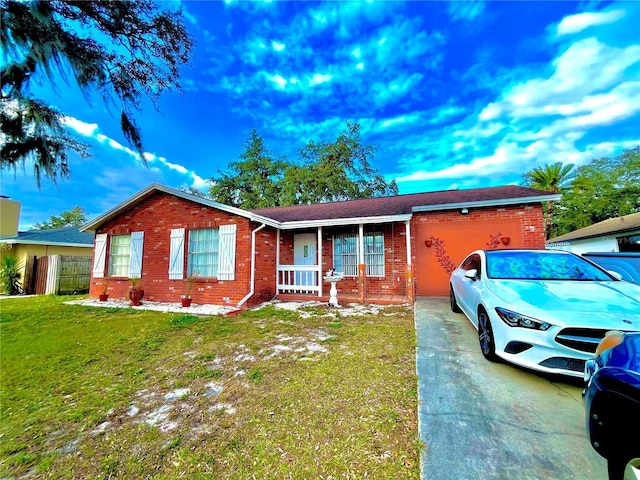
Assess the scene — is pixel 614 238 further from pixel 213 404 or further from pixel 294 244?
pixel 213 404

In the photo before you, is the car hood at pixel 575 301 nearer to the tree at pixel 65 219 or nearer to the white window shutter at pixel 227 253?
the white window shutter at pixel 227 253

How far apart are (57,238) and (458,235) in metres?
20.0

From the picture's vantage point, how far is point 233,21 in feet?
23.0

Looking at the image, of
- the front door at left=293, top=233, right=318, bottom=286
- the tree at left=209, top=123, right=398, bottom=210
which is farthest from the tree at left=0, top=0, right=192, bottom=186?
the tree at left=209, top=123, right=398, bottom=210

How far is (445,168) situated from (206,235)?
674 inches

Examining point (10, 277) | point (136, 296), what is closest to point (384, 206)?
point (136, 296)

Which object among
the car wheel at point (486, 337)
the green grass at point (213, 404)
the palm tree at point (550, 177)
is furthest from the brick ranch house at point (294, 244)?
the palm tree at point (550, 177)

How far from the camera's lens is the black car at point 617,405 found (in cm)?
118

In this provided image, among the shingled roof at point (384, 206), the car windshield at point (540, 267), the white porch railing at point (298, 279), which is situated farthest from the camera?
the white porch railing at point (298, 279)

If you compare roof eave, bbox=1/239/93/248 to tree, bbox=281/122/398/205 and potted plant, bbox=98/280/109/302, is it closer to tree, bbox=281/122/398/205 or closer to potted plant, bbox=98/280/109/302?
potted plant, bbox=98/280/109/302

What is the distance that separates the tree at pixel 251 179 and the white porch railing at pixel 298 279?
16.1 metres

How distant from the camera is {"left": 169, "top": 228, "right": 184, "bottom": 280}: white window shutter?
29.3ft

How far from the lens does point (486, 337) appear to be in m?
3.45

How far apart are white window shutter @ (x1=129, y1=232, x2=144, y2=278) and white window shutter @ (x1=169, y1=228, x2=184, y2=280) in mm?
1535
